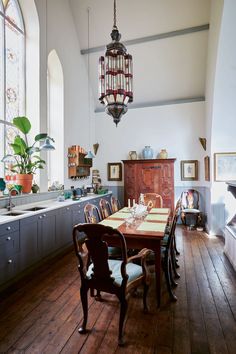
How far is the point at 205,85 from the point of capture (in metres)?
5.65

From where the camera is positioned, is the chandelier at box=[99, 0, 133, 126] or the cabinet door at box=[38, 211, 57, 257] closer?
the chandelier at box=[99, 0, 133, 126]

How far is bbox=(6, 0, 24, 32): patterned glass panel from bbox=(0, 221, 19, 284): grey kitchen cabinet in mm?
3839

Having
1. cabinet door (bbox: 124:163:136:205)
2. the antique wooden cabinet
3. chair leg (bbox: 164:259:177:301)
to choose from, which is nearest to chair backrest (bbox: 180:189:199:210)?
the antique wooden cabinet

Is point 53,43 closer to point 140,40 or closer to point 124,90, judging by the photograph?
point 140,40

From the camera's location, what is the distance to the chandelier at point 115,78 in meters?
2.71

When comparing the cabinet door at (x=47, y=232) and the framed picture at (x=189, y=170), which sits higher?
the framed picture at (x=189, y=170)

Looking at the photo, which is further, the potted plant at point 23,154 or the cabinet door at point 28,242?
the potted plant at point 23,154

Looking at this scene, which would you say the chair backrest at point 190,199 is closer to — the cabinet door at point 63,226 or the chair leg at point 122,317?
the cabinet door at point 63,226

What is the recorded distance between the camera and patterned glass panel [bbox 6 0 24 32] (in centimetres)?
378

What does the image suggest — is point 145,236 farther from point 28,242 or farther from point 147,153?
point 147,153

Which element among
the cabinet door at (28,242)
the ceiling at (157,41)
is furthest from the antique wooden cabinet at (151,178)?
the cabinet door at (28,242)

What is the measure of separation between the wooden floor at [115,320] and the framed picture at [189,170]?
133 inches

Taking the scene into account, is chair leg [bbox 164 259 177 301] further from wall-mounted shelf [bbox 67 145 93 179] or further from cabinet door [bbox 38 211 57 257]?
wall-mounted shelf [bbox 67 145 93 179]

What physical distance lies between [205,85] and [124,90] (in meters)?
4.00
